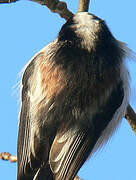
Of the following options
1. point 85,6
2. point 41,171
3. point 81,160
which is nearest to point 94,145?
point 81,160

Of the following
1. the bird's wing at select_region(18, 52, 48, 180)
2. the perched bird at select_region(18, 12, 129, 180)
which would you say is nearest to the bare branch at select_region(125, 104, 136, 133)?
the perched bird at select_region(18, 12, 129, 180)

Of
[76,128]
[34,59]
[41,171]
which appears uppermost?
[34,59]

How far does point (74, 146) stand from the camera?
4766mm

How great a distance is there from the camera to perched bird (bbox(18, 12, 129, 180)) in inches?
186

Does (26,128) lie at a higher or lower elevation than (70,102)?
lower

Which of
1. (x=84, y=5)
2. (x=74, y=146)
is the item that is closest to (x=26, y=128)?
(x=74, y=146)

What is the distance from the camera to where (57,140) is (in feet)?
15.6

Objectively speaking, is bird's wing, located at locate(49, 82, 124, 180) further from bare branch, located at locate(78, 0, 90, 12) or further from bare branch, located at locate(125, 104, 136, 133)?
bare branch, located at locate(78, 0, 90, 12)

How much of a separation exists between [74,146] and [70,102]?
41 cm

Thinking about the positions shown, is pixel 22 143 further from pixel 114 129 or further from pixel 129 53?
pixel 129 53

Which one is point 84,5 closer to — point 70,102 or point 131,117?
point 70,102

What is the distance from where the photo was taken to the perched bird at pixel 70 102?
15.5 feet

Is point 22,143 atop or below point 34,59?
below

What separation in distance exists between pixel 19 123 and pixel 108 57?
107 centimetres
